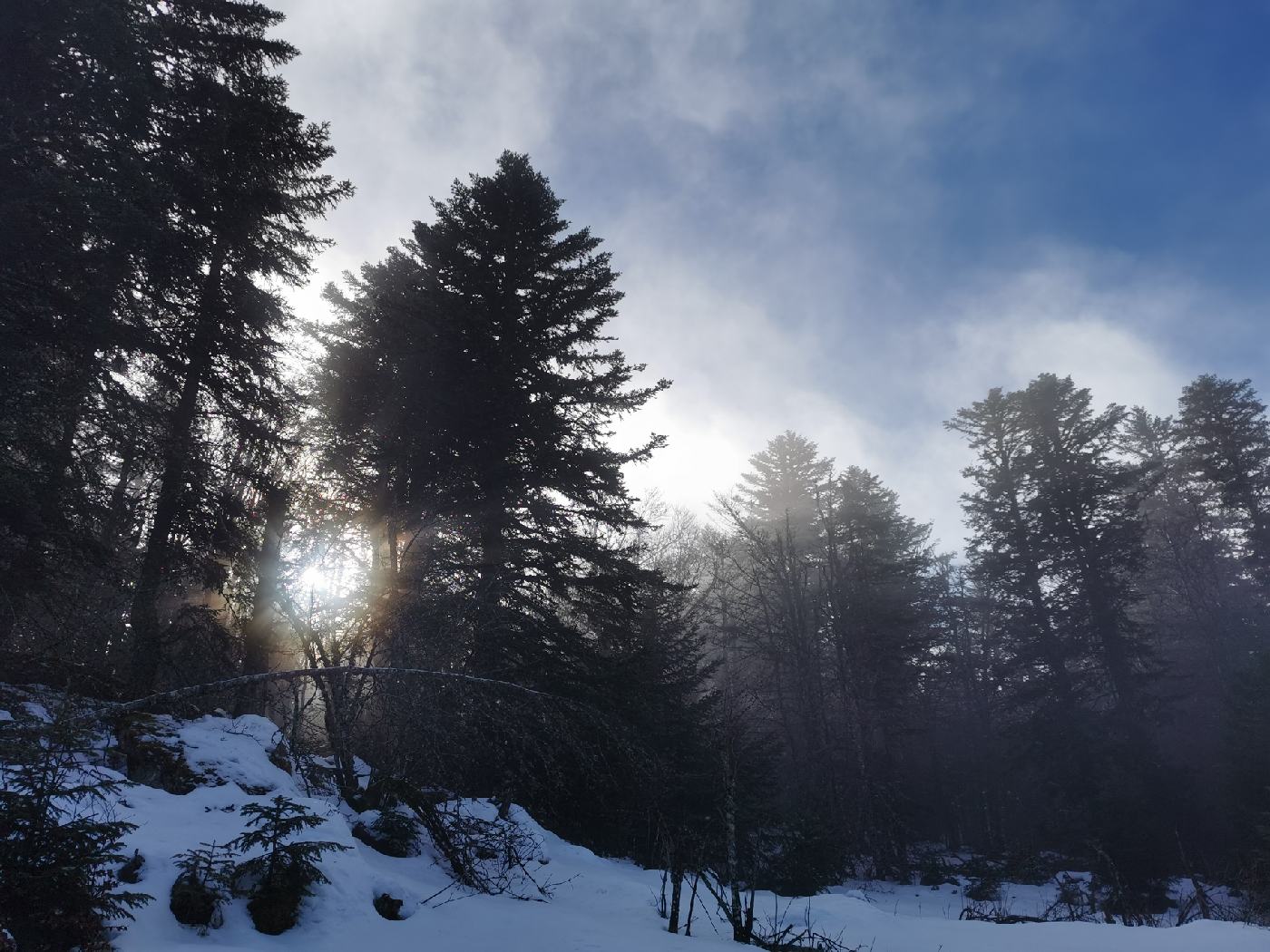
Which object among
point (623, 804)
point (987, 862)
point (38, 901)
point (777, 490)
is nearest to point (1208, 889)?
point (987, 862)

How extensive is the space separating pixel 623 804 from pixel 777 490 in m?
24.6

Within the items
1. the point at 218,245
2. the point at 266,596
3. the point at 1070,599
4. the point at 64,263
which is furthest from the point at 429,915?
the point at 1070,599

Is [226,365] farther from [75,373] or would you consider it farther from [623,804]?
[623,804]

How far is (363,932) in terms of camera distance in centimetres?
495

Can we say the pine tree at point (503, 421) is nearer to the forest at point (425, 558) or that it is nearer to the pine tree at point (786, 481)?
the forest at point (425, 558)

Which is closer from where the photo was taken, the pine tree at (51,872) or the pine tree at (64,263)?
the pine tree at (51,872)

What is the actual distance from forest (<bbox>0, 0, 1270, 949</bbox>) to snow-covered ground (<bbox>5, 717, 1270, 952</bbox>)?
44cm

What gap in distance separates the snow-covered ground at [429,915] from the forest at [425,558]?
0.44 meters

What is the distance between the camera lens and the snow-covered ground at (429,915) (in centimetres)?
472

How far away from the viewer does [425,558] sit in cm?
1178

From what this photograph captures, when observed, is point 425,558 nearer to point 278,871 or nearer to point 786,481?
point 278,871

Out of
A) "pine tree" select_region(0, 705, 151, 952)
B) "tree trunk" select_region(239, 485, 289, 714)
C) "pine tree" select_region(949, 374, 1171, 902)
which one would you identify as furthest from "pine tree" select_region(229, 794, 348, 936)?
"pine tree" select_region(949, 374, 1171, 902)

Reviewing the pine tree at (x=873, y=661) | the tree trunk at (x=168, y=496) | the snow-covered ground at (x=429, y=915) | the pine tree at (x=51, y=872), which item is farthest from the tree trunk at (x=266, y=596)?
the pine tree at (x=873, y=661)

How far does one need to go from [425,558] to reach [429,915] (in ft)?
22.5
